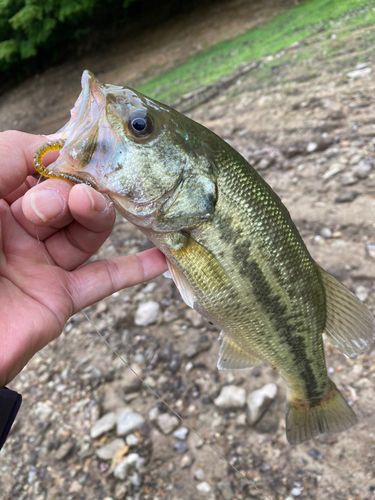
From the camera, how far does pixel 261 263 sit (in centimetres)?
130

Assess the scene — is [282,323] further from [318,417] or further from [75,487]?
[75,487]

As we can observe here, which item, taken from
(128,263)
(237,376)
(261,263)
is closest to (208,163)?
(261,263)

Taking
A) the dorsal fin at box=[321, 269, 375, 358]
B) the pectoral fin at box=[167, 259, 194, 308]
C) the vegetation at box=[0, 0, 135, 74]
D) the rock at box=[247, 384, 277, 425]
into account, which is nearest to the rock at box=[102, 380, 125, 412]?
the rock at box=[247, 384, 277, 425]

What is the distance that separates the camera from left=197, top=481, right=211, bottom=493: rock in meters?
1.73

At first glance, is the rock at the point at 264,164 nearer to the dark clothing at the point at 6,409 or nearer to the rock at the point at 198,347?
the rock at the point at 198,347

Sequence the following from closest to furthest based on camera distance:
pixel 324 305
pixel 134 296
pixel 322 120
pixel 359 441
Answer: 1. pixel 324 305
2. pixel 359 441
3. pixel 134 296
4. pixel 322 120

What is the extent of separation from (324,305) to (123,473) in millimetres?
1413

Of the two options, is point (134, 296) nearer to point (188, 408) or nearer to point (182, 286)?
point (188, 408)

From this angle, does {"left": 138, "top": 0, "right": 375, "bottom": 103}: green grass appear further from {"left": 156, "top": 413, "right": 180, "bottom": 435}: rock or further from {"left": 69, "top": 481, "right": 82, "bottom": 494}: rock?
{"left": 69, "top": 481, "right": 82, "bottom": 494}: rock

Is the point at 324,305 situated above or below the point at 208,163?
below

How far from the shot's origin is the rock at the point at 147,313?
2.62 metres

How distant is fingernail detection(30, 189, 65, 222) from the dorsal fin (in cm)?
109

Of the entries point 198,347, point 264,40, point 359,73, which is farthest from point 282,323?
point 264,40

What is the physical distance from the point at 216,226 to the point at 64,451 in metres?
1.70
